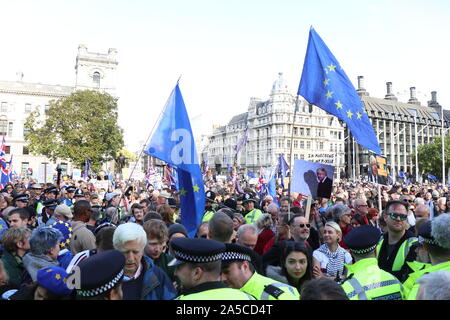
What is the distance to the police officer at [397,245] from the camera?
457 centimetres

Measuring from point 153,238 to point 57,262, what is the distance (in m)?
1.05

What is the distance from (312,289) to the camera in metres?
2.28

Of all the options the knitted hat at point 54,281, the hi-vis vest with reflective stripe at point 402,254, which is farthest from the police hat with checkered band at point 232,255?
the hi-vis vest with reflective stripe at point 402,254

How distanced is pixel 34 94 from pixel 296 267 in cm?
8042

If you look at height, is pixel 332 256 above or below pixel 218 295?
below

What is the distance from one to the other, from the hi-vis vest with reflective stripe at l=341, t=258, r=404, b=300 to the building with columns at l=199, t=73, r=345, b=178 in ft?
280

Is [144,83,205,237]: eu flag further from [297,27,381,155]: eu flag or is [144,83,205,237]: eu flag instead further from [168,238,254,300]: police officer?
[168,238,254,300]: police officer

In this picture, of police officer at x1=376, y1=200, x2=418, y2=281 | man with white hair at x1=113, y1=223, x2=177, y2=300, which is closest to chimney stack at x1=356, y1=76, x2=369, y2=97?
police officer at x1=376, y1=200, x2=418, y2=281

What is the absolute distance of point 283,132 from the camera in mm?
93188

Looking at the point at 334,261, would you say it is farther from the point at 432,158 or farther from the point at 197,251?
the point at 432,158

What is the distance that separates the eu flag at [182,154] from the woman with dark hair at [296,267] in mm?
2471

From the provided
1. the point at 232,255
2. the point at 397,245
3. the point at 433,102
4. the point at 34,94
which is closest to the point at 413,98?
the point at 433,102

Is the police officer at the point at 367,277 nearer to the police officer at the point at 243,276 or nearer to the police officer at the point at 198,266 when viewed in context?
the police officer at the point at 243,276
